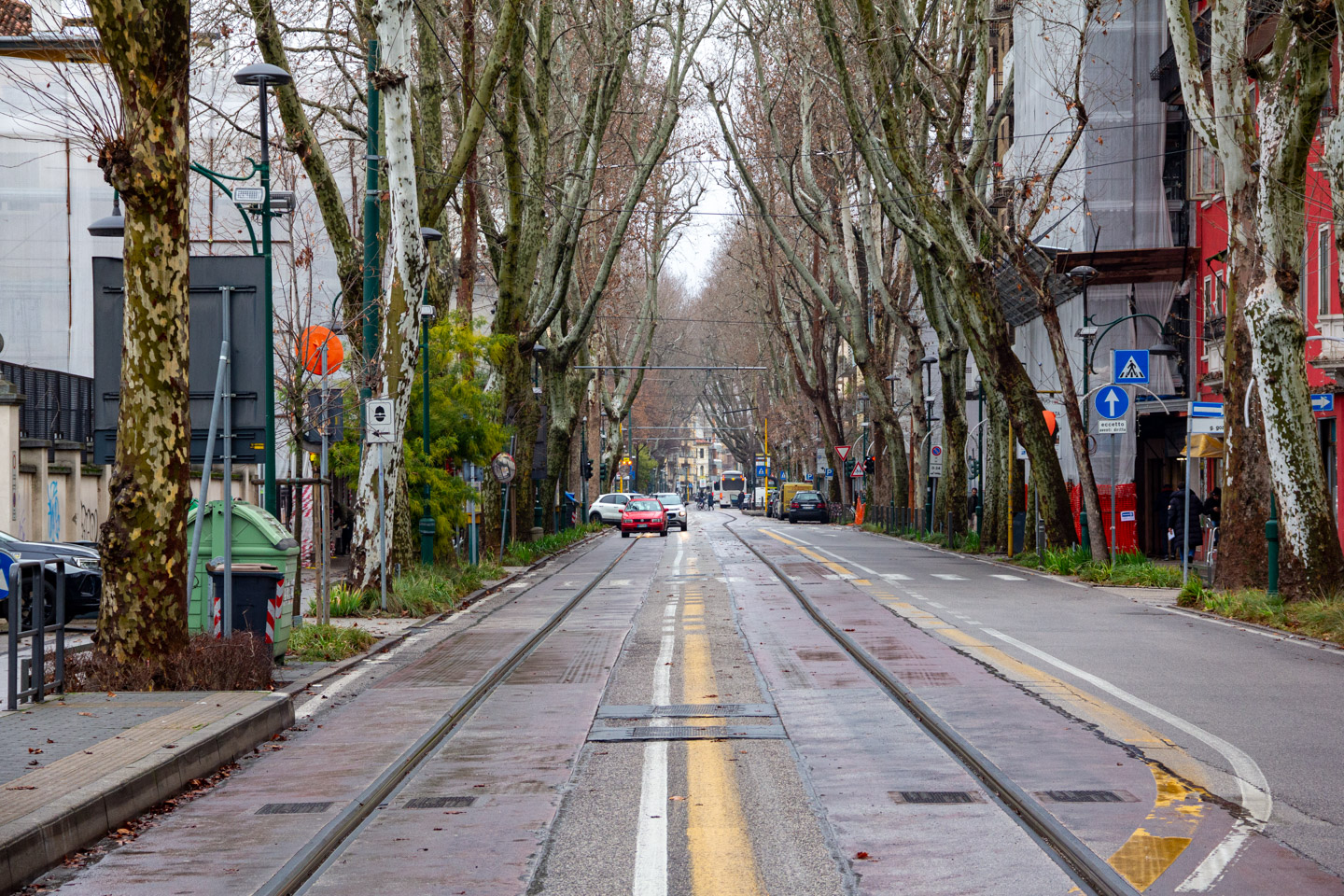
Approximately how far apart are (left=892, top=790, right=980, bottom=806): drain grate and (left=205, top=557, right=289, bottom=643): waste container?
675 centimetres

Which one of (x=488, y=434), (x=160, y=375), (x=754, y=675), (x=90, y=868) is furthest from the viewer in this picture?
(x=488, y=434)

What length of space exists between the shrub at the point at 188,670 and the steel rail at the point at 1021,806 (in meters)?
4.97

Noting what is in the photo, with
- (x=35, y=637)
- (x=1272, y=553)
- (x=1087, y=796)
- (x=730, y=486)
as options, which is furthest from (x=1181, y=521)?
(x=730, y=486)

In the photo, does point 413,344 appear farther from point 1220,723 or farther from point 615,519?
point 615,519

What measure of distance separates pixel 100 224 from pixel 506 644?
6.16 metres

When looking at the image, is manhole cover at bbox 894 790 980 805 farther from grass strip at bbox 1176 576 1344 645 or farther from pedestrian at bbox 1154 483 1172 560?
pedestrian at bbox 1154 483 1172 560

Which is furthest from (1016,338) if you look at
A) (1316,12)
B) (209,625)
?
(209,625)

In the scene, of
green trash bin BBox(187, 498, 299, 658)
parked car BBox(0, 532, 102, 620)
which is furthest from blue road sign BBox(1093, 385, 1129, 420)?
parked car BBox(0, 532, 102, 620)

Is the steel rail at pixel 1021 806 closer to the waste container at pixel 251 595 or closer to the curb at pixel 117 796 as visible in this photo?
the curb at pixel 117 796

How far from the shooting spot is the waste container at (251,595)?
41.5 ft

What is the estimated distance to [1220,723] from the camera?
997 centimetres

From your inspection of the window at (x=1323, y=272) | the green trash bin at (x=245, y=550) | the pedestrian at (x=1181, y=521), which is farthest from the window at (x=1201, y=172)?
the green trash bin at (x=245, y=550)

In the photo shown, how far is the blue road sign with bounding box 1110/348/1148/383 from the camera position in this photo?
23359 mm

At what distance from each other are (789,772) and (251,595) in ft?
20.2
